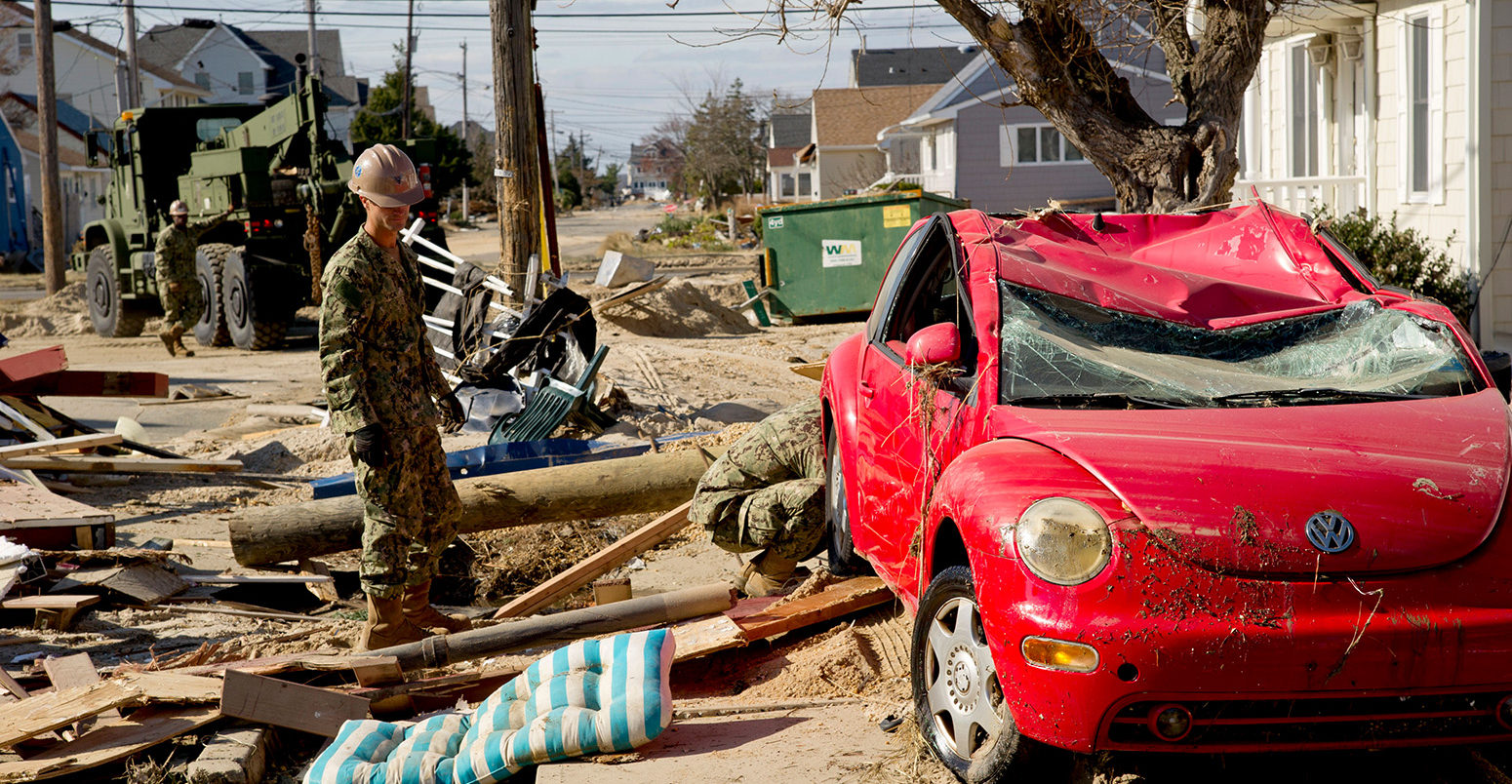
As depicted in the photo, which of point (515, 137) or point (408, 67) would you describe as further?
point (408, 67)

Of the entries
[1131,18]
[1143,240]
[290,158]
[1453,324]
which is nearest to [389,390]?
[1143,240]

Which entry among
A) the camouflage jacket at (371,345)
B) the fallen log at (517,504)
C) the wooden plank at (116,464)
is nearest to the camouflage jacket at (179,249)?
the wooden plank at (116,464)

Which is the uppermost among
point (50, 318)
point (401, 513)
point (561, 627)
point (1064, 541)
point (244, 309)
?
point (244, 309)

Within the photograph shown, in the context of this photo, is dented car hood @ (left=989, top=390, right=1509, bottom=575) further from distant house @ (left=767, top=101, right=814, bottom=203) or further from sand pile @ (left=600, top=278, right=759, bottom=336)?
distant house @ (left=767, top=101, right=814, bottom=203)

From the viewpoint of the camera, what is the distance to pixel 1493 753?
317 centimetres

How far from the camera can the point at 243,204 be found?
16250 mm

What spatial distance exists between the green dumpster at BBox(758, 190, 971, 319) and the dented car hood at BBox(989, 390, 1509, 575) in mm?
15474

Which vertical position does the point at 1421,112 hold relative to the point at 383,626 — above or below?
above

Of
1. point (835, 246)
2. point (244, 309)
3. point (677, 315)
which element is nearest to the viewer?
point (244, 309)

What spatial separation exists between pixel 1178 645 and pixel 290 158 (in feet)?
50.7

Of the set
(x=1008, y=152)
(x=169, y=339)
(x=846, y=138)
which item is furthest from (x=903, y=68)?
(x=169, y=339)

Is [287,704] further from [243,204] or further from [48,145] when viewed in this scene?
[48,145]

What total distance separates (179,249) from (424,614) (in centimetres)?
1316

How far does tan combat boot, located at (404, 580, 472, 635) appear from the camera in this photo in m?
5.41
